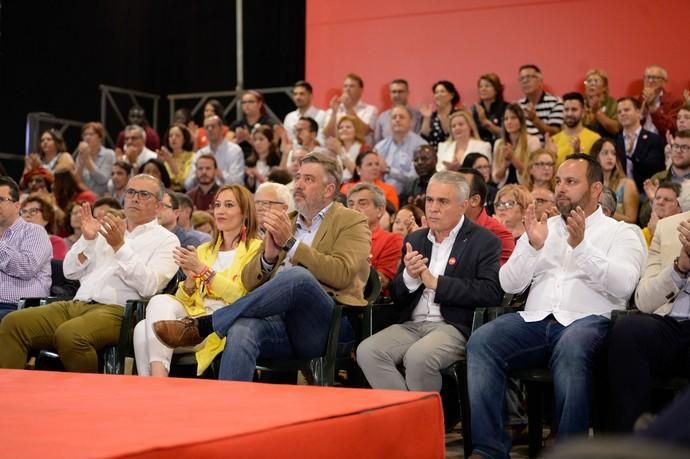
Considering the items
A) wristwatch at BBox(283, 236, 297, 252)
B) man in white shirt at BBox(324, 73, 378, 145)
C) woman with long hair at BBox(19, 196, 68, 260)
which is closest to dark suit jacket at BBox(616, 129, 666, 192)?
man in white shirt at BBox(324, 73, 378, 145)

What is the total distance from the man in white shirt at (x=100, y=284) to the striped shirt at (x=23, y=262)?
0.35 meters

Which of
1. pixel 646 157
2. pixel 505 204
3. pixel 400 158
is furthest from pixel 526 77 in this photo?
pixel 505 204

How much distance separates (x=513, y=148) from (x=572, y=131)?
47 cm

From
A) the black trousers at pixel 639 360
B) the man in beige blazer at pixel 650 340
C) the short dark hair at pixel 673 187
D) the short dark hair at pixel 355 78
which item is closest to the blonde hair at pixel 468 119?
the short dark hair at pixel 355 78

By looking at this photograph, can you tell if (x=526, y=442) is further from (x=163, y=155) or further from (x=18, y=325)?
(x=163, y=155)

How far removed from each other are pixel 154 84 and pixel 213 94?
4.45 feet

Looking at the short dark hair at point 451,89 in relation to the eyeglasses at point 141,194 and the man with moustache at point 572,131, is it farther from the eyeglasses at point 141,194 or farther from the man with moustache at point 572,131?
the eyeglasses at point 141,194

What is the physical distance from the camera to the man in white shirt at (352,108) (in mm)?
8281

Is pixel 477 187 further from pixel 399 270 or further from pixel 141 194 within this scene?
pixel 141 194

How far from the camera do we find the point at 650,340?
3.41 meters

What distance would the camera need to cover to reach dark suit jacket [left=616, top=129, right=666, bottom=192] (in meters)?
6.49

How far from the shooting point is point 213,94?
34.2 feet

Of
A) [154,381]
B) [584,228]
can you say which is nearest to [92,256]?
A: [154,381]

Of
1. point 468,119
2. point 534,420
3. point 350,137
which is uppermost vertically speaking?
point 468,119
